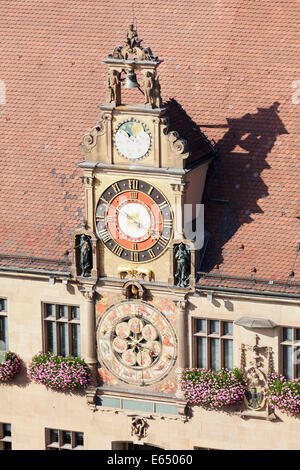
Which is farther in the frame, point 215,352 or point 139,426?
point 139,426

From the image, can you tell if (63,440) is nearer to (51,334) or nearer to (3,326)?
(51,334)

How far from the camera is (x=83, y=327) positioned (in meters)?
79.6

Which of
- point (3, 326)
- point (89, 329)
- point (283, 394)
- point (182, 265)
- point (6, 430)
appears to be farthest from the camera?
point (6, 430)

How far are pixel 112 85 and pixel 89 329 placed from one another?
10.3 metres

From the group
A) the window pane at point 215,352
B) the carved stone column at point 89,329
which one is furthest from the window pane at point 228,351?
the carved stone column at point 89,329

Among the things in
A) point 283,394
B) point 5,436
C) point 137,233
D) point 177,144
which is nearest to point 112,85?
point 177,144

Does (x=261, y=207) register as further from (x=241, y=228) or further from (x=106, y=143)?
(x=106, y=143)

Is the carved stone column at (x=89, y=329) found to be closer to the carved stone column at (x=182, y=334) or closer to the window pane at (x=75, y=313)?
the window pane at (x=75, y=313)

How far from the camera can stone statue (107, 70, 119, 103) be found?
7594 cm

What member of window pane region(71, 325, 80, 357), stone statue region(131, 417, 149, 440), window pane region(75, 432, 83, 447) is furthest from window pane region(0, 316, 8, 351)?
stone statue region(131, 417, 149, 440)

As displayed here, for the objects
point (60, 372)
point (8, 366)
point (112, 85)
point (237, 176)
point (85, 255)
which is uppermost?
point (112, 85)

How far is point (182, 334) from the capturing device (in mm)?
77688

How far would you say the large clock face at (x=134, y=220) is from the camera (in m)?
76.8
